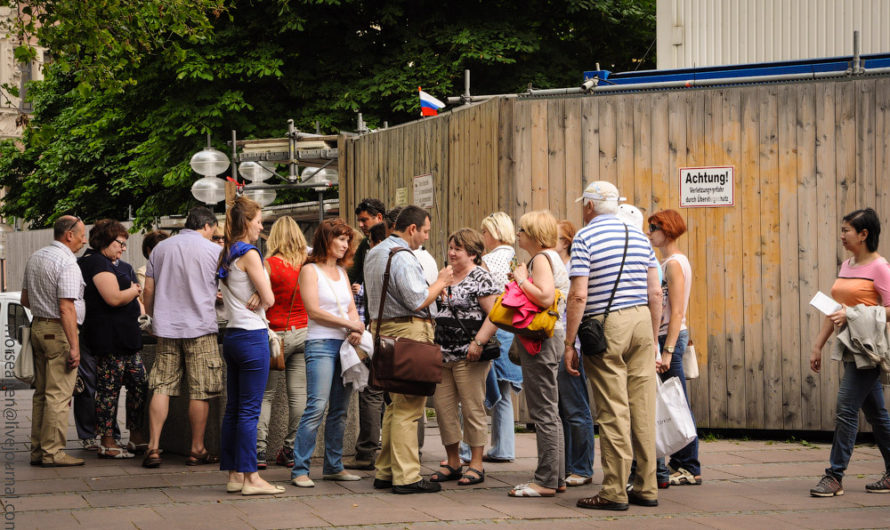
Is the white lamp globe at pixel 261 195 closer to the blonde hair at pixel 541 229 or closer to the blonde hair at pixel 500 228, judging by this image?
the blonde hair at pixel 500 228

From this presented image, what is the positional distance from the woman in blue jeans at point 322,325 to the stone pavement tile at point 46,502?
142cm

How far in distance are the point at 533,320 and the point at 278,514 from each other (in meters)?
1.97

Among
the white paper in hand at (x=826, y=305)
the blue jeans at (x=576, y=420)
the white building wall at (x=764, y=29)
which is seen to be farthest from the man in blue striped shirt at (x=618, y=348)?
the white building wall at (x=764, y=29)

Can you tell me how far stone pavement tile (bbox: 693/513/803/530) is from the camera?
240 inches

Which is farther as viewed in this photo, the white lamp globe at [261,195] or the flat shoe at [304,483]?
the white lamp globe at [261,195]

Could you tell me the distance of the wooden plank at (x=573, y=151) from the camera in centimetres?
969

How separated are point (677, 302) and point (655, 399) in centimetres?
76

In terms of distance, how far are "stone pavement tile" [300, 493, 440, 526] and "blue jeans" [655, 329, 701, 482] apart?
5.29ft

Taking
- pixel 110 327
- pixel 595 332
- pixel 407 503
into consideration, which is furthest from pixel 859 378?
pixel 110 327

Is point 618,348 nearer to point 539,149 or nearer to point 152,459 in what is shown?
point 539,149

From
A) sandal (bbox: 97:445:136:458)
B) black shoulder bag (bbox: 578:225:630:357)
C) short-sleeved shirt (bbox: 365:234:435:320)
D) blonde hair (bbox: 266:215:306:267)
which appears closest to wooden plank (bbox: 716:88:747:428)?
black shoulder bag (bbox: 578:225:630:357)

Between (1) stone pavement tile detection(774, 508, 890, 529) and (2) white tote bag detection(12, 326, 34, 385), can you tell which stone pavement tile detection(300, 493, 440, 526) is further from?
(2) white tote bag detection(12, 326, 34, 385)

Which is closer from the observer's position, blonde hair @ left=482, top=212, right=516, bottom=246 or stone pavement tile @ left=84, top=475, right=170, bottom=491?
stone pavement tile @ left=84, top=475, right=170, bottom=491

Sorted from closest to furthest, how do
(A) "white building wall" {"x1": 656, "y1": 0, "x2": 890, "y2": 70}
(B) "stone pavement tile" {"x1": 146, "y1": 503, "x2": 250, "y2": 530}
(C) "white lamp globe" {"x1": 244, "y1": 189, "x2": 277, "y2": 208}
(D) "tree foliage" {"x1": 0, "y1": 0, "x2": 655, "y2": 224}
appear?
(B) "stone pavement tile" {"x1": 146, "y1": 503, "x2": 250, "y2": 530}, (A) "white building wall" {"x1": 656, "y1": 0, "x2": 890, "y2": 70}, (C) "white lamp globe" {"x1": 244, "y1": 189, "x2": 277, "y2": 208}, (D) "tree foliage" {"x1": 0, "y1": 0, "x2": 655, "y2": 224}
